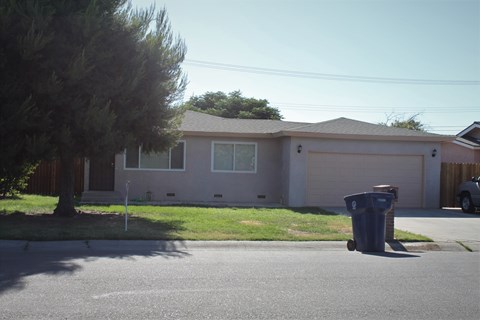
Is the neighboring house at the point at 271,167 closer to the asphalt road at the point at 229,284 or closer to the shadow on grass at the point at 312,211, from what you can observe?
the shadow on grass at the point at 312,211

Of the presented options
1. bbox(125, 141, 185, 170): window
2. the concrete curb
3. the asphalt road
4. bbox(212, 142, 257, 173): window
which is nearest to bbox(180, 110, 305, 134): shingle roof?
bbox(212, 142, 257, 173): window

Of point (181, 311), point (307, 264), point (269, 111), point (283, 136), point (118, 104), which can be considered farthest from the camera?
point (269, 111)

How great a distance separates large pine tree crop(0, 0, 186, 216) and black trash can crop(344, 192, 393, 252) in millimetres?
6110

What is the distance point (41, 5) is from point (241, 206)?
9658 mm

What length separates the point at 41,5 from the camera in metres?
12.4

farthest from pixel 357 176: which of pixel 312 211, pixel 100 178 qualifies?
pixel 100 178

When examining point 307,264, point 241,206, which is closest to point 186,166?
point 241,206

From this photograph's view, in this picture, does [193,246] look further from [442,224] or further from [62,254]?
[442,224]

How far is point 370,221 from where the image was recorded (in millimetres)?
11055

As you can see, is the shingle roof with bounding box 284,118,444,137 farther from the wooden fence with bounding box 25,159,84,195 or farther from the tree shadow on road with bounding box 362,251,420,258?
the tree shadow on road with bounding box 362,251,420,258

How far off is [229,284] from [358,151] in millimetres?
14165

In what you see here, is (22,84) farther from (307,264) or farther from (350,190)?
(350,190)

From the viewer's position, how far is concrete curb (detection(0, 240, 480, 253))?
33.6 ft

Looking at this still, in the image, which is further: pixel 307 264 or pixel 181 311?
pixel 307 264
